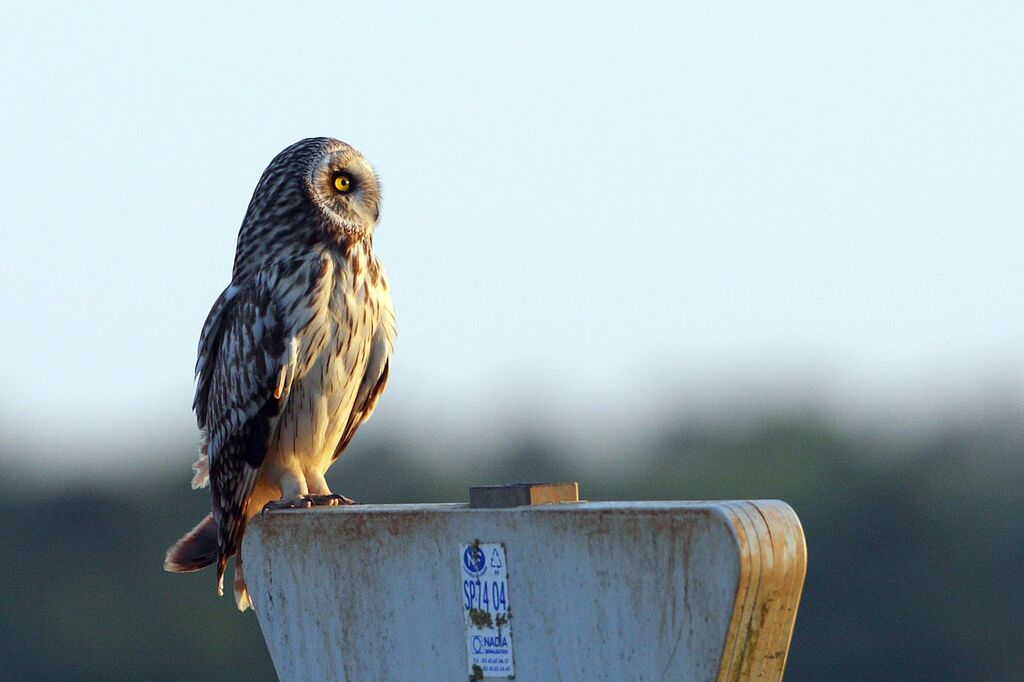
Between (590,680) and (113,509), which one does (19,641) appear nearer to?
(113,509)

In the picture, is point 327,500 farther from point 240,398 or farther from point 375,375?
point 375,375

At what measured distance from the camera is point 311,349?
20.6 feet

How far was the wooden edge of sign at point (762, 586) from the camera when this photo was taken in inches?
138

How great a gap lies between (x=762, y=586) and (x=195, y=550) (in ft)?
10.2

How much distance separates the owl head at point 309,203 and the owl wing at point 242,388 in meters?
0.14

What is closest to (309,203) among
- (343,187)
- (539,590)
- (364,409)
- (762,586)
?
(343,187)

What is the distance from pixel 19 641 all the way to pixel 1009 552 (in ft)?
93.1

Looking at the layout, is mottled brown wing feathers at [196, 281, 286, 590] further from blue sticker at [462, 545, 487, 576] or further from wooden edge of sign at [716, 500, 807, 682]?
wooden edge of sign at [716, 500, 807, 682]

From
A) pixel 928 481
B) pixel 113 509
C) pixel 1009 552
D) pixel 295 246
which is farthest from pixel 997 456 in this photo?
pixel 295 246

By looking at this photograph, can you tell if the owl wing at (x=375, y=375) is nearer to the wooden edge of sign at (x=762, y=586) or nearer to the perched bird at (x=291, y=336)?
the perched bird at (x=291, y=336)

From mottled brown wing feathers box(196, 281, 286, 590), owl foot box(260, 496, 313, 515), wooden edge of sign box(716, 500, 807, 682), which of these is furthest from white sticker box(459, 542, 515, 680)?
mottled brown wing feathers box(196, 281, 286, 590)

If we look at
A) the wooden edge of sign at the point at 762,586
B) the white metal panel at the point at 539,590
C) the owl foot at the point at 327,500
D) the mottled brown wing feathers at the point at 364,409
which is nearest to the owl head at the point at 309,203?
the mottled brown wing feathers at the point at 364,409

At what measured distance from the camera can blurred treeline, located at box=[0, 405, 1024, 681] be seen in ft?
170

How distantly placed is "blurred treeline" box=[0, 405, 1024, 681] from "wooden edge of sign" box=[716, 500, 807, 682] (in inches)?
1720
